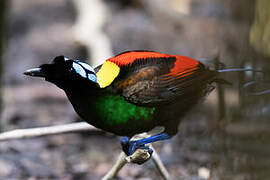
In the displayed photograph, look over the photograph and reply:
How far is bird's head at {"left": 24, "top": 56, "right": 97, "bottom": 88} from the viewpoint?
1047 mm

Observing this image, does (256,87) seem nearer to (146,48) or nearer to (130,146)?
(130,146)

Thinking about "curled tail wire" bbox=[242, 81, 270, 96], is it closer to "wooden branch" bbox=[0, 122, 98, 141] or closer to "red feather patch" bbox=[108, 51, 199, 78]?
"red feather patch" bbox=[108, 51, 199, 78]

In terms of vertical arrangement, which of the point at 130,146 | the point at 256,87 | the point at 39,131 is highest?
the point at 256,87

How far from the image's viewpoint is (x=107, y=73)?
1.15m

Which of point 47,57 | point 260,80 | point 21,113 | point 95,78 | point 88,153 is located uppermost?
point 95,78

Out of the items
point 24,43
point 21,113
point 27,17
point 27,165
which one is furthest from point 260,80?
point 27,17

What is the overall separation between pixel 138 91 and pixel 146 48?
8.55 feet

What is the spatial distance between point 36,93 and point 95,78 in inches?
121

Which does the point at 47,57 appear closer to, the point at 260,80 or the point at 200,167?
the point at 200,167

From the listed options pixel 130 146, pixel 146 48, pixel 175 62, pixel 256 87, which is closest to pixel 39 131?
pixel 130 146

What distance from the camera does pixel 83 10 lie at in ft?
13.9

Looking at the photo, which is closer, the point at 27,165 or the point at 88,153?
the point at 27,165

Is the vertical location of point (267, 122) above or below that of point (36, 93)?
above

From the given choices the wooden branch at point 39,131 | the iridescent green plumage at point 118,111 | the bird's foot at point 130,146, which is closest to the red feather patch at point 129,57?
the iridescent green plumage at point 118,111
